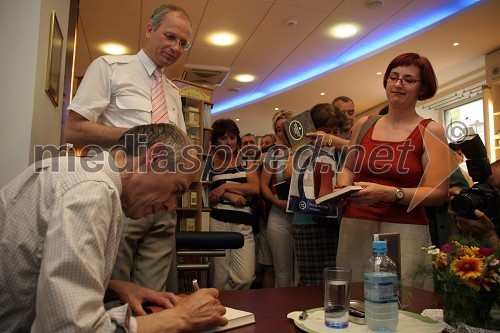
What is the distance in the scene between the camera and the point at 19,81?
1.59 metres

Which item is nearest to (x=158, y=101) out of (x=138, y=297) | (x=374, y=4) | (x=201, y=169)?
(x=138, y=297)

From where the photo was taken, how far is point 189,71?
20.1 ft

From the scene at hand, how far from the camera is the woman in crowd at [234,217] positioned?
265 centimetres

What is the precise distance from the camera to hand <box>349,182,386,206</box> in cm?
154

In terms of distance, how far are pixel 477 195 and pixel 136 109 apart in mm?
1239

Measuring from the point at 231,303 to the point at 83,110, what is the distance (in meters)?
0.91

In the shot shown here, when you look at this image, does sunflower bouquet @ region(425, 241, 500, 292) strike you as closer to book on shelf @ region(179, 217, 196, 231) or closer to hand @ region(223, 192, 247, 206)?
hand @ region(223, 192, 247, 206)

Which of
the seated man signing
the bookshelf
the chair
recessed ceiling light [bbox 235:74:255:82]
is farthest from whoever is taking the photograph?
recessed ceiling light [bbox 235:74:255:82]

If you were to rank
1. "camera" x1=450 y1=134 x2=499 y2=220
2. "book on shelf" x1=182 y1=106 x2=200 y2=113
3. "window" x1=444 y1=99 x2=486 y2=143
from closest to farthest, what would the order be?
"camera" x1=450 y1=134 x2=499 y2=220, "book on shelf" x1=182 y1=106 x2=200 y2=113, "window" x1=444 y1=99 x2=486 y2=143

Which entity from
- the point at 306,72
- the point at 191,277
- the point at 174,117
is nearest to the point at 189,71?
the point at 306,72

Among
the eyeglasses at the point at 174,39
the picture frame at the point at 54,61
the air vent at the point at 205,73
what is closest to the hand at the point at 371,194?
the eyeglasses at the point at 174,39

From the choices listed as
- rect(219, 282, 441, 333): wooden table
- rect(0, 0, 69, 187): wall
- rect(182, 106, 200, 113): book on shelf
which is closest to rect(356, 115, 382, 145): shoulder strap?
rect(219, 282, 441, 333): wooden table

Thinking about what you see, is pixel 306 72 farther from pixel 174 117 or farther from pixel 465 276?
pixel 465 276

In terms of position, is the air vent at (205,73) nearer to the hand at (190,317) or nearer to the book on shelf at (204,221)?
the book on shelf at (204,221)
